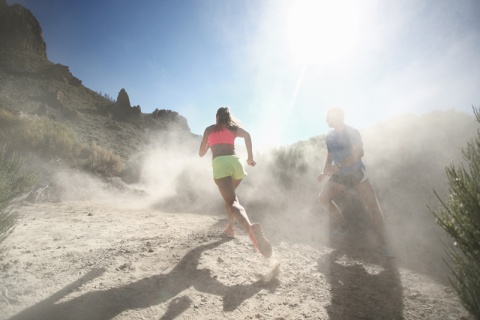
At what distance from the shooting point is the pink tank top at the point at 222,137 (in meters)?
3.35

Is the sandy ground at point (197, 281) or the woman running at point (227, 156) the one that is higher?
the woman running at point (227, 156)

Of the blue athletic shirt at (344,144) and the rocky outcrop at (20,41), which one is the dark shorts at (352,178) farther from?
the rocky outcrop at (20,41)

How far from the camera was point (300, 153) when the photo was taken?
24.3ft

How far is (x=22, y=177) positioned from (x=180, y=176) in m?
5.02

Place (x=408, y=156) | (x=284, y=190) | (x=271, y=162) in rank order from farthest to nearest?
(x=271, y=162) → (x=284, y=190) → (x=408, y=156)

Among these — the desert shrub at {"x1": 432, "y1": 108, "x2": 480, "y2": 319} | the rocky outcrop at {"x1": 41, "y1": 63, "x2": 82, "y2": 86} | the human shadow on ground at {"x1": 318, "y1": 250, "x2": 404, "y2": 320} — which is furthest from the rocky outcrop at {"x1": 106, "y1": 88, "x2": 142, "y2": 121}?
the desert shrub at {"x1": 432, "y1": 108, "x2": 480, "y2": 319}

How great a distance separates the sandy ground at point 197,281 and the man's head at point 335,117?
1993mm

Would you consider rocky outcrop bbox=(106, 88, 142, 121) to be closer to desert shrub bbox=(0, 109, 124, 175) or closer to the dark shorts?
desert shrub bbox=(0, 109, 124, 175)

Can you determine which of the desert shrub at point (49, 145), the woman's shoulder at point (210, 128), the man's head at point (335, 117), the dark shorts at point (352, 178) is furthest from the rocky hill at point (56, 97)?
the dark shorts at point (352, 178)

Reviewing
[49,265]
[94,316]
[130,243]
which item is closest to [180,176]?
[130,243]

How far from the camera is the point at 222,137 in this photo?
3350 mm

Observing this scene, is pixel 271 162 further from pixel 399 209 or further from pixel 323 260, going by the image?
pixel 323 260

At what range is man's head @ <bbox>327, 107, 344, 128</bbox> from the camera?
3.87m

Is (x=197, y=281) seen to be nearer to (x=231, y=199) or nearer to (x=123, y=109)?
(x=231, y=199)
